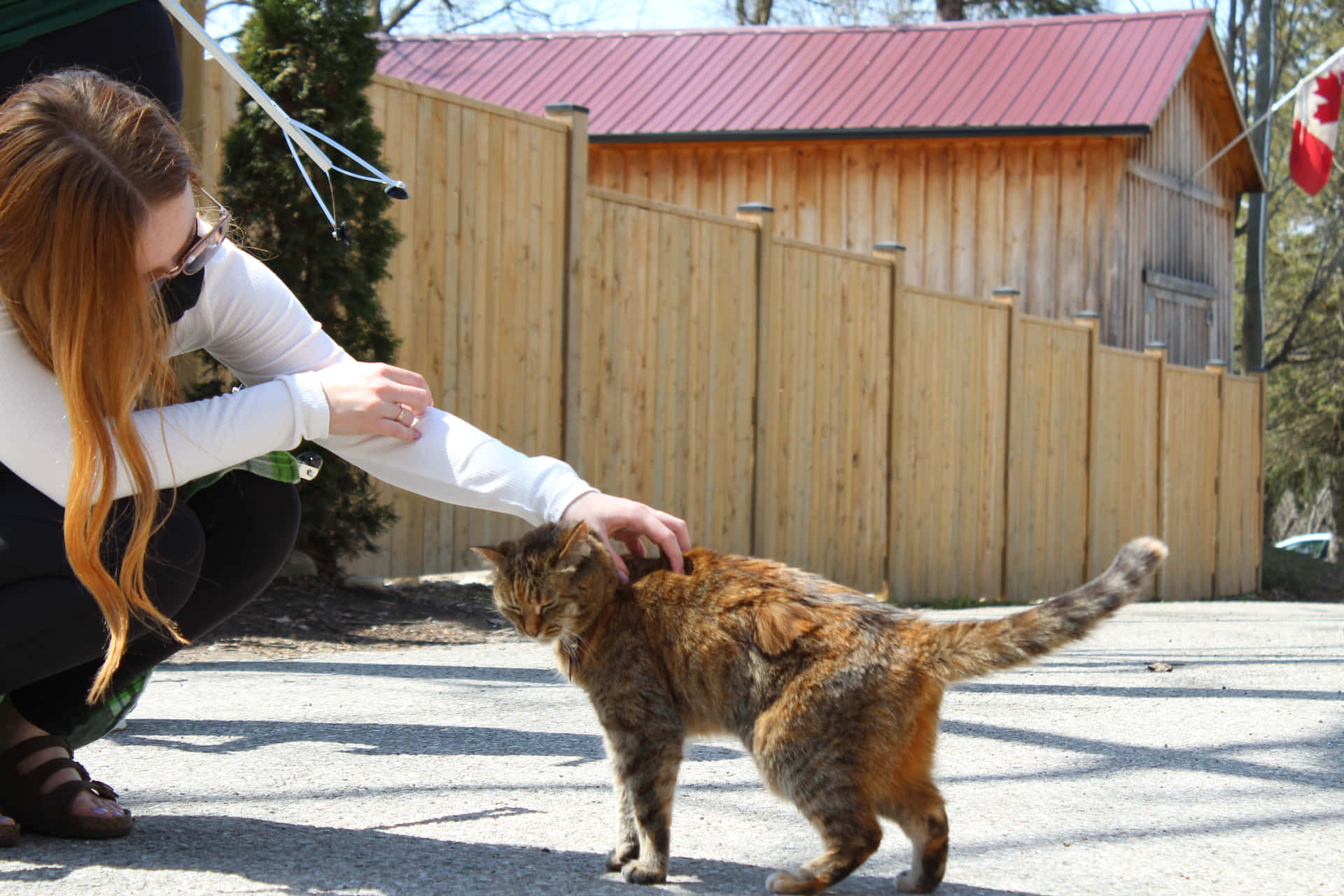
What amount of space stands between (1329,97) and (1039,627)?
17.0 m

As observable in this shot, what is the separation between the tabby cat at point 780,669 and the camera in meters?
2.43

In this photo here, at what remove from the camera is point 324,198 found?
20.9 feet

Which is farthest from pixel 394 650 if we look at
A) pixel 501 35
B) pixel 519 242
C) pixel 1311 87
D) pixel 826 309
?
pixel 1311 87

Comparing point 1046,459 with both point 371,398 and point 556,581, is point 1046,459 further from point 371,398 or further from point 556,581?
point 371,398

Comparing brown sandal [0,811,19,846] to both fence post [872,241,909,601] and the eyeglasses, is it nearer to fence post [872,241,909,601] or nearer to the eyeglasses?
the eyeglasses

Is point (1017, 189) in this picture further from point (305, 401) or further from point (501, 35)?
point (305, 401)

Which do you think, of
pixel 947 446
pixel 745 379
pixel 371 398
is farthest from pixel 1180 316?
pixel 371 398

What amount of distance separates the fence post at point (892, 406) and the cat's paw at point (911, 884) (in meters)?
8.44

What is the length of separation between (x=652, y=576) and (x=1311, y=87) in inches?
668

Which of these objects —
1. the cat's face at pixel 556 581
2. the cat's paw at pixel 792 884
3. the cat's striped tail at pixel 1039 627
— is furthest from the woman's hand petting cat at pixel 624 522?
the cat's paw at pixel 792 884

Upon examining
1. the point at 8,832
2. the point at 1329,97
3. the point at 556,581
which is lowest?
the point at 8,832

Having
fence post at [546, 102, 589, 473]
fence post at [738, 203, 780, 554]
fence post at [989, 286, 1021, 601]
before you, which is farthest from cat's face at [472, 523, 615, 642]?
fence post at [989, 286, 1021, 601]

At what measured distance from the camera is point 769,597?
2.61m

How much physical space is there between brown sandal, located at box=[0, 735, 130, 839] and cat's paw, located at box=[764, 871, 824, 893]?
1287 millimetres
